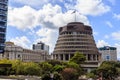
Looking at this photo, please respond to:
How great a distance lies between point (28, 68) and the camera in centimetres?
11300

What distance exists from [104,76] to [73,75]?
85.0 ft

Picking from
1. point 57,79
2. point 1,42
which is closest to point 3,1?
point 1,42

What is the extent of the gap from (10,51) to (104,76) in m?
87.7

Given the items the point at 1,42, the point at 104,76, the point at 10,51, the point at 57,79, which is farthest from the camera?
the point at 10,51

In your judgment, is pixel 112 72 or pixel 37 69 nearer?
pixel 37 69

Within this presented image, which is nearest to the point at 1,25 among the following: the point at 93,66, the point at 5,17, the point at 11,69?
the point at 5,17

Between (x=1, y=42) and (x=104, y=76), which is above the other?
(x=1, y=42)

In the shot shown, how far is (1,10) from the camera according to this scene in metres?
138

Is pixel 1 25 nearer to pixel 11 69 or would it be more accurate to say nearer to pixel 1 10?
pixel 1 10

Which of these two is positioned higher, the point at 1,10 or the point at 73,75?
the point at 1,10

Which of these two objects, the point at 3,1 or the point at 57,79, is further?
the point at 3,1

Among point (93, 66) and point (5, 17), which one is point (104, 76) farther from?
point (93, 66)

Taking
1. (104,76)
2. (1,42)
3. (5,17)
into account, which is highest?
(5,17)

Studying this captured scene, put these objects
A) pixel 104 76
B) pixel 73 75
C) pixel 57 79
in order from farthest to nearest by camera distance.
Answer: pixel 104 76
pixel 73 75
pixel 57 79
